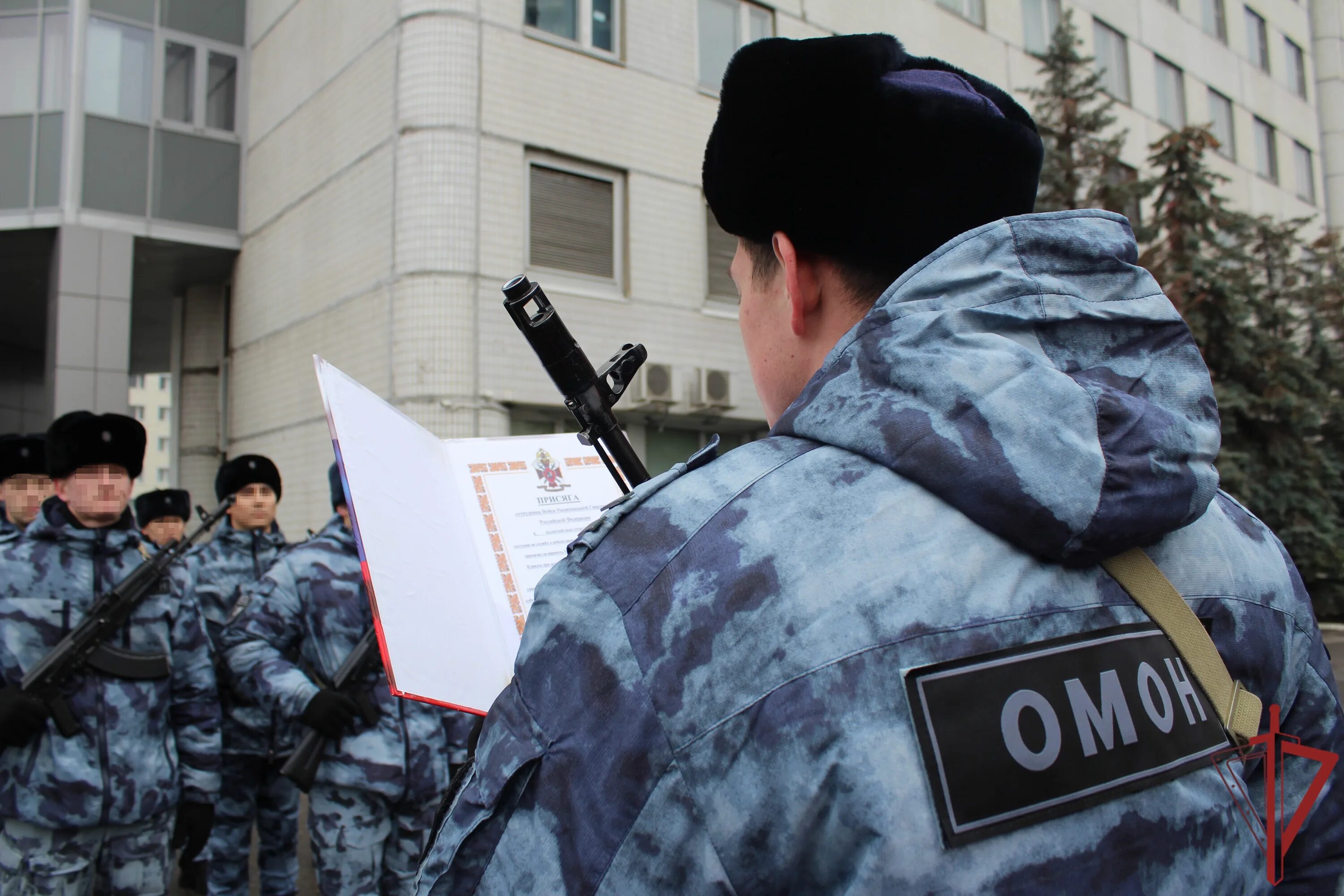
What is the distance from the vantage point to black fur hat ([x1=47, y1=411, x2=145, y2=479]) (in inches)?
144

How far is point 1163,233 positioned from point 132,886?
52.0 ft

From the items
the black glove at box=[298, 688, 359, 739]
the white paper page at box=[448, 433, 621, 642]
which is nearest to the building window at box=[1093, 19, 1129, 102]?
the black glove at box=[298, 688, 359, 739]

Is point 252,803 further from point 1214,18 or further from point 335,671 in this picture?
point 1214,18

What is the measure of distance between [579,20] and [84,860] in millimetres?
9392

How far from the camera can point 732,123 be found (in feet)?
3.51

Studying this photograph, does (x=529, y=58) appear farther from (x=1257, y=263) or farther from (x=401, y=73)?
(x=1257, y=263)

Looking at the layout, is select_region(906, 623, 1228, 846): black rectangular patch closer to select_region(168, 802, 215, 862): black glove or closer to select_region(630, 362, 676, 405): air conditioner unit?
select_region(168, 802, 215, 862): black glove

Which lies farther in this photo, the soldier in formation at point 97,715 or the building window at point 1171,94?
the building window at point 1171,94

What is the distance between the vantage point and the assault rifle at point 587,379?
1.57 metres

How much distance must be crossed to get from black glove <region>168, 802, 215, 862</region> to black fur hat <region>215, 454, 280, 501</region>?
2.34m

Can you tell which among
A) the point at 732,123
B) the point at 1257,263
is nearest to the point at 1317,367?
the point at 1257,263

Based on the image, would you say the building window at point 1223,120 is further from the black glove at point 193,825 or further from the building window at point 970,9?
the black glove at point 193,825

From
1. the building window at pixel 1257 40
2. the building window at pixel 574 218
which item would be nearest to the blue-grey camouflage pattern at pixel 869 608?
the building window at pixel 574 218

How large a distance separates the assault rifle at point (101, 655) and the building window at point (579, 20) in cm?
807
